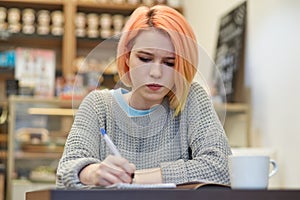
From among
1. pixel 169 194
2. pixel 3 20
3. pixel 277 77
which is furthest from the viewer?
pixel 3 20

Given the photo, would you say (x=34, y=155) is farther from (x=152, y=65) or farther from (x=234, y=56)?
(x=152, y=65)

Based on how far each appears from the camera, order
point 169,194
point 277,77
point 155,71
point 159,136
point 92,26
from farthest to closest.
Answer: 1. point 92,26
2. point 277,77
3. point 159,136
4. point 155,71
5. point 169,194

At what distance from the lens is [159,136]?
1.34 metres

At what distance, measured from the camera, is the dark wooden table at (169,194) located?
0.78 m

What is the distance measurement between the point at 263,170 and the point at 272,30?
2357 millimetres

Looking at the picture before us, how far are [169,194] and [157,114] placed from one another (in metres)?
0.52

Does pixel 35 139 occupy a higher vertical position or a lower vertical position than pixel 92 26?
lower

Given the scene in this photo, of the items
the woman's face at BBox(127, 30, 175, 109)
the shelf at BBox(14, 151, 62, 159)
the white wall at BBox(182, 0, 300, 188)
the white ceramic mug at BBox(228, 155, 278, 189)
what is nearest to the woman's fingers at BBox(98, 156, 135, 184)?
the white ceramic mug at BBox(228, 155, 278, 189)

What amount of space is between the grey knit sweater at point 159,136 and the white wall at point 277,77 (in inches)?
63.4

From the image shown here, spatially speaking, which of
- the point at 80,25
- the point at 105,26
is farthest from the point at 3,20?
the point at 105,26

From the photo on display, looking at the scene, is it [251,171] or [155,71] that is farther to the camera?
[155,71]

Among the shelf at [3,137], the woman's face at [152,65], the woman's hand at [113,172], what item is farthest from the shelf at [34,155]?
the woman's hand at [113,172]

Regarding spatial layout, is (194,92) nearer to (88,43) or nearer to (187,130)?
(187,130)

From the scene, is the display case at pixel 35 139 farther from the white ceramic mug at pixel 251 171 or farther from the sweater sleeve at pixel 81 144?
the white ceramic mug at pixel 251 171
